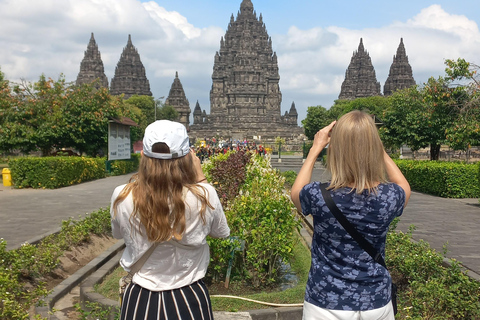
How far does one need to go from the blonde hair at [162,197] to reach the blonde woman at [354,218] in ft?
2.10

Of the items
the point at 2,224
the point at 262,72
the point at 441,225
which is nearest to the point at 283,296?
the point at 441,225

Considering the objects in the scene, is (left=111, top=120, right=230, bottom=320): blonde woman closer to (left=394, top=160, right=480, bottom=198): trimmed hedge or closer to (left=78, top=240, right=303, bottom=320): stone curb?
(left=78, top=240, right=303, bottom=320): stone curb

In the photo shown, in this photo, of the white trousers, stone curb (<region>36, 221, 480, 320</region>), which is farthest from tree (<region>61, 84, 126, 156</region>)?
the white trousers

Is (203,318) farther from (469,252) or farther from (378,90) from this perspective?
(378,90)

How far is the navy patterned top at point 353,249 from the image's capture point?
2.37 m

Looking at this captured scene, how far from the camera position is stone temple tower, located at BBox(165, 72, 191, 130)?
91.3 meters

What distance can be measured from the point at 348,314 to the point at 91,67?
8804 cm

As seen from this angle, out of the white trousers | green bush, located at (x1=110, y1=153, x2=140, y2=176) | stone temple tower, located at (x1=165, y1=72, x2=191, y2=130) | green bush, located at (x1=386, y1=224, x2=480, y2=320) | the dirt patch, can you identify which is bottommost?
green bush, located at (x1=110, y1=153, x2=140, y2=176)

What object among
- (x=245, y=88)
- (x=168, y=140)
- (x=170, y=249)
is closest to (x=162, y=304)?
(x=170, y=249)

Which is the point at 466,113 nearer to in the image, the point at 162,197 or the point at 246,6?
the point at 162,197

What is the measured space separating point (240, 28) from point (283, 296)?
3300 inches

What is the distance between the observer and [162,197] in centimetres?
228

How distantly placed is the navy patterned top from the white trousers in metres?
0.02

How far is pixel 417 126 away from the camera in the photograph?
78.0 feet
